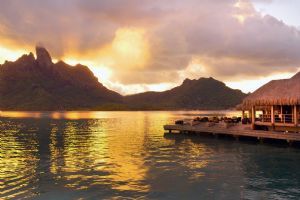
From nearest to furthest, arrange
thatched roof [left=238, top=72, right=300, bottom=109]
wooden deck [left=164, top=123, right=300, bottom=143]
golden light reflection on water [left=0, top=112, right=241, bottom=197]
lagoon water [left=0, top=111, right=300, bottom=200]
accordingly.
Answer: lagoon water [left=0, top=111, right=300, bottom=200]
golden light reflection on water [left=0, top=112, right=241, bottom=197]
wooden deck [left=164, top=123, right=300, bottom=143]
thatched roof [left=238, top=72, right=300, bottom=109]

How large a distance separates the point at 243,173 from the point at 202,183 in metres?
4.61

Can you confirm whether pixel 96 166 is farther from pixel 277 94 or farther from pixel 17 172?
pixel 277 94

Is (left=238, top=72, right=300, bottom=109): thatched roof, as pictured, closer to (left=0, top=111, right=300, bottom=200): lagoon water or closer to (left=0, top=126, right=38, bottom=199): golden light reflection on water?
(left=0, top=111, right=300, bottom=200): lagoon water

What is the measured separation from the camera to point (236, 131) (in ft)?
149

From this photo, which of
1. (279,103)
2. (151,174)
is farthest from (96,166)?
(279,103)

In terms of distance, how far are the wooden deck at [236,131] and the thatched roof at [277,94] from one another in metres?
3.33

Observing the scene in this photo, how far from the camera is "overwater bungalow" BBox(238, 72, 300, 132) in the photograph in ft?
130

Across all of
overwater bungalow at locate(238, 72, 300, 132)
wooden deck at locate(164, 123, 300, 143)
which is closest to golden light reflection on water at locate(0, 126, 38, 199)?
wooden deck at locate(164, 123, 300, 143)

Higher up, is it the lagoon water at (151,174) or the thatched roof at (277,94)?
the thatched roof at (277,94)

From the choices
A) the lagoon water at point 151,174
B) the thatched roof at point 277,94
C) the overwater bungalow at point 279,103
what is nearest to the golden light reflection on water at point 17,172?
the lagoon water at point 151,174

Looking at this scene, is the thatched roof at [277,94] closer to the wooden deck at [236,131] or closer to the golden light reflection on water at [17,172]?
the wooden deck at [236,131]

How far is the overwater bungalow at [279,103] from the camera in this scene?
39.7 meters

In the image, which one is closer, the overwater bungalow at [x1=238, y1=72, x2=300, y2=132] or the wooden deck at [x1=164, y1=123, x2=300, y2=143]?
the wooden deck at [x1=164, y1=123, x2=300, y2=143]

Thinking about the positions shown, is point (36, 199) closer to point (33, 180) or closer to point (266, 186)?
point (33, 180)
